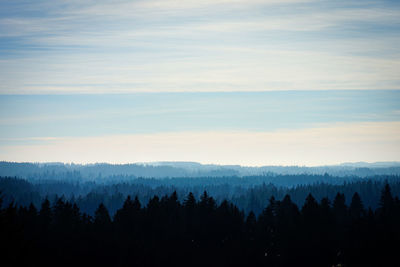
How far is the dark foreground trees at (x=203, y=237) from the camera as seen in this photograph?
6450 centimetres

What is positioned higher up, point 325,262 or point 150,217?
point 150,217

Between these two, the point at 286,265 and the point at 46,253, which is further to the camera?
the point at 286,265

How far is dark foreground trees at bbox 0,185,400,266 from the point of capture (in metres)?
64.5

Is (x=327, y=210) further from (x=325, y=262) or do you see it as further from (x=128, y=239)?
(x=128, y=239)

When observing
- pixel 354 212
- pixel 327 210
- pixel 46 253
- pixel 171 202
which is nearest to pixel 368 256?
pixel 327 210

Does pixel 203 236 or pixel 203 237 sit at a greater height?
pixel 203 236

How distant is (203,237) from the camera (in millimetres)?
72312

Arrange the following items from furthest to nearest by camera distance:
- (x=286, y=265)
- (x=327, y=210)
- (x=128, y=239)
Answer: (x=327, y=210) < (x=286, y=265) < (x=128, y=239)

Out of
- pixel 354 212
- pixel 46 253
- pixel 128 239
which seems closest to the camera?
pixel 46 253

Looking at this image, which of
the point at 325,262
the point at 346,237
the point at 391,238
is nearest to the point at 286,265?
the point at 325,262

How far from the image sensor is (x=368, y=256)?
69.9m

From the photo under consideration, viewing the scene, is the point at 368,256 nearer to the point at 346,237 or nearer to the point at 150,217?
the point at 346,237

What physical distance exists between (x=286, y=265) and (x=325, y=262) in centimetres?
564

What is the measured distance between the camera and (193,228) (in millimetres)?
72500
